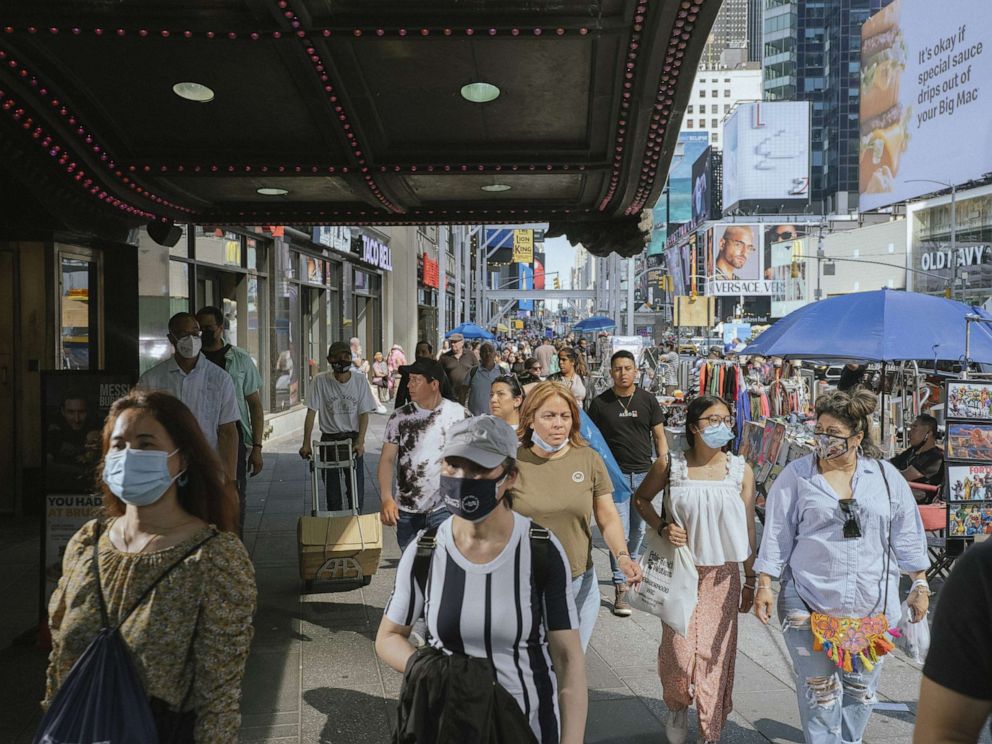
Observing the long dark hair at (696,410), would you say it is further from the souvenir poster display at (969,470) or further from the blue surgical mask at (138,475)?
the souvenir poster display at (969,470)

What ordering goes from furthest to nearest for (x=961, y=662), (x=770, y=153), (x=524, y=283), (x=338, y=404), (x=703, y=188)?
(x=703, y=188), (x=770, y=153), (x=524, y=283), (x=338, y=404), (x=961, y=662)

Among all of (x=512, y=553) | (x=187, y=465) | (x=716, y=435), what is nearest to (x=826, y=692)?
(x=716, y=435)

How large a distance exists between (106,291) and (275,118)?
4.41m

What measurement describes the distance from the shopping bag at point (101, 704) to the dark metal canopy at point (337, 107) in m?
3.65

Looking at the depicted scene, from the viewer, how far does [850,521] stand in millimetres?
4227

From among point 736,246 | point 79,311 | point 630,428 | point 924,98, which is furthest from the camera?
point 736,246

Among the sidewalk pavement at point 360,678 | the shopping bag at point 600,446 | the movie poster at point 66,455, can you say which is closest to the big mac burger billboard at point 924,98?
the sidewalk pavement at point 360,678

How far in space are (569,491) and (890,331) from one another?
5.59 m

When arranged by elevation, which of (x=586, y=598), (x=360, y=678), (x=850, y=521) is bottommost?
(x=360, y=678)

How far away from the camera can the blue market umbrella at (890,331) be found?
8.77 metres

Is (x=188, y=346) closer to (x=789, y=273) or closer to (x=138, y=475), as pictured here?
(x=138, y=475)

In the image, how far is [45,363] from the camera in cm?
975

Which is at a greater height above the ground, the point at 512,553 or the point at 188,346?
the point at 188,346

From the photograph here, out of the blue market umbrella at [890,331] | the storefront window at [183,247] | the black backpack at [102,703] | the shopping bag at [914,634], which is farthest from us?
the storefront window at [183,247]
